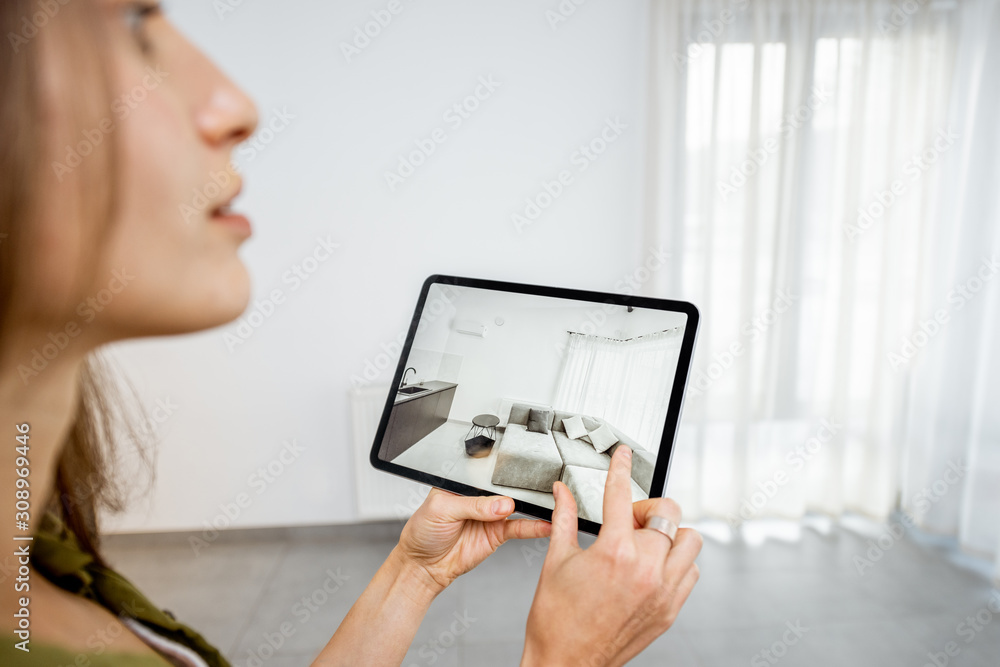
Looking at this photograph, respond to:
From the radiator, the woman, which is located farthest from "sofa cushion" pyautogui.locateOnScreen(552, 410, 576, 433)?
the radiator

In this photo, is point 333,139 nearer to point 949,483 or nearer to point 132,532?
point 132,532

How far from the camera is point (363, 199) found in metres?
2.24

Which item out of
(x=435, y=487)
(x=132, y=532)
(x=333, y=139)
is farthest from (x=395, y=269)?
(x=132, y=532)

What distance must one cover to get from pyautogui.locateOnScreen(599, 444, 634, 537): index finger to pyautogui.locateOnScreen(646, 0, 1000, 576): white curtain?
5.65 ft

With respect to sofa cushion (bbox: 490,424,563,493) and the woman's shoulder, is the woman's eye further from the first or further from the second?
sofa cushion (bbox: 490,424,563,493)

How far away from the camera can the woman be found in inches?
12.8

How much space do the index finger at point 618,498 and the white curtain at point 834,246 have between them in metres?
1.72

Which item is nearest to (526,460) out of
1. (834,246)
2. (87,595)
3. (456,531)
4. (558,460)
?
(558,460)

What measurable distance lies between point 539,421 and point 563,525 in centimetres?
18

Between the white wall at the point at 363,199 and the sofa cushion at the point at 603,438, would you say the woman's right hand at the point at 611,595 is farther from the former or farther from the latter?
the white wall at the point at 363,199

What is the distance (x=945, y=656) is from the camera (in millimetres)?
1727

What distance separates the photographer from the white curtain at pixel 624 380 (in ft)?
2.52

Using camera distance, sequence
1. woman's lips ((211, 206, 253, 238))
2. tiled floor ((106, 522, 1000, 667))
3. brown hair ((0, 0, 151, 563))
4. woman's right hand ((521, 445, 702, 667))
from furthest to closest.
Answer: tiled floor ((106, 522, 1000, 667)) → woman's right hand ((521, 445, 702, 667)) → woman's lips ((211, 206, 253, 238)) → brown hair ((0, 0, 151, 563))

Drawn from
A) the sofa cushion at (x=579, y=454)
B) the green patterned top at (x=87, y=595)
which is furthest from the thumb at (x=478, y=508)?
the green patterned top at (x=87, y=595)
